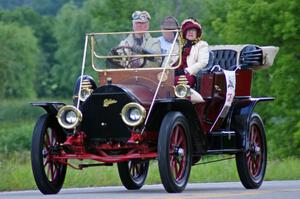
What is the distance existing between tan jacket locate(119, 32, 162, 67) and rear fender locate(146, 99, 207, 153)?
3.12 ft

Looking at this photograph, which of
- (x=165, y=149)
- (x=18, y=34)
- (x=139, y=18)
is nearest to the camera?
(x=165, y=149)

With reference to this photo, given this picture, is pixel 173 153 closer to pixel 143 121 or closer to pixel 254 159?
pixel 143 121

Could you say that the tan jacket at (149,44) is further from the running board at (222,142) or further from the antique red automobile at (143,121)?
the running board at (222,142)

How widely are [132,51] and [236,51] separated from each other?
197 cm

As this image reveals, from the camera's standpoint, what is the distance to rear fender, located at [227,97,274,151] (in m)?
16.9

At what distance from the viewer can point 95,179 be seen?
755 inches

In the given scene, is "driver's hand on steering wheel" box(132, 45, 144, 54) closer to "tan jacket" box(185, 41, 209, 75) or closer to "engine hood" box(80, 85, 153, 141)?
"tan jacket" box(185, 41, 209, 75)

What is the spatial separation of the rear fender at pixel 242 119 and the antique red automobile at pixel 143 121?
0.04 feet

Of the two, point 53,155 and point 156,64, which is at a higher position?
point 156,64

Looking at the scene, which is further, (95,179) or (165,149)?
(95,179)

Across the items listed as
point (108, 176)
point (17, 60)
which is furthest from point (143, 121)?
point (17, 60)

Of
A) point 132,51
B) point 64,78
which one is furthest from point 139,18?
point 64,78

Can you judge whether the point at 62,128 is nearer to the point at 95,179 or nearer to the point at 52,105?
the point at 52,105

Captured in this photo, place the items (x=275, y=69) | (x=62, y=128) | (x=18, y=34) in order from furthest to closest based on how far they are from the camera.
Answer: (x=18, y=34)
(x=275, y=69)
(x=62, y=128)
